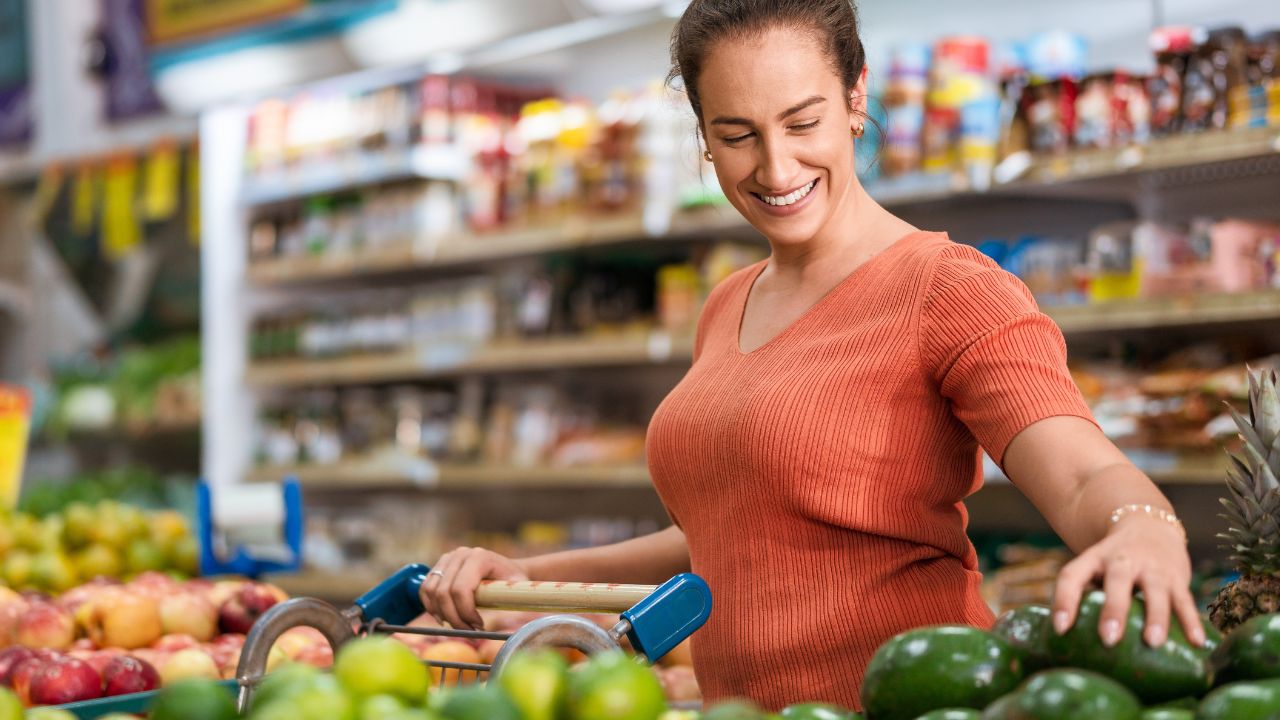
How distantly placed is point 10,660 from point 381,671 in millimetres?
1105

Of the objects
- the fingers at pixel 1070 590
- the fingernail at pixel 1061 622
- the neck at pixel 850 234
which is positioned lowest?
the fingernail at pixel 1061 622

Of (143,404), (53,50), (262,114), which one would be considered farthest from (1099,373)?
(53,50)

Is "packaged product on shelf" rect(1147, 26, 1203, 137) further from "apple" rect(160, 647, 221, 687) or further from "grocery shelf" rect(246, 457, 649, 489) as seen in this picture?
"apple" rect(160, 647, 221, 687)

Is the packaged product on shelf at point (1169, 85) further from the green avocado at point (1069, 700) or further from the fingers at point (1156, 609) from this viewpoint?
the green avocado at point (1069, 700)

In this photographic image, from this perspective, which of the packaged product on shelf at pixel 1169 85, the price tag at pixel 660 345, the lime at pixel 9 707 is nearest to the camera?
the lime at pixel 9 707

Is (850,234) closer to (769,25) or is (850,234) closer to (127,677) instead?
(769,25)

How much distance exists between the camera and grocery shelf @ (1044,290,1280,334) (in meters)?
2.70

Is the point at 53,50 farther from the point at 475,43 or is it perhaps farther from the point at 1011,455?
the point at 1011,455

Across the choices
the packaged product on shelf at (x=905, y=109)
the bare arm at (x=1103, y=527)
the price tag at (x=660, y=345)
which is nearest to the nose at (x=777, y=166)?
the bare arm at (x=1103, y=527)

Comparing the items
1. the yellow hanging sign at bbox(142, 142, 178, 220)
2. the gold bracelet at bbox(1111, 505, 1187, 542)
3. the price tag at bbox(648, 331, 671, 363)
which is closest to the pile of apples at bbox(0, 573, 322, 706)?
the gold bracelet at bbox(1111, 505, 1187, 542)

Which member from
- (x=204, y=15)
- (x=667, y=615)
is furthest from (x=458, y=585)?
(x=204, y=15)

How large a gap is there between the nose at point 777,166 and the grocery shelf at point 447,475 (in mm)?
2320

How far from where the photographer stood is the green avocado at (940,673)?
108 centimetres

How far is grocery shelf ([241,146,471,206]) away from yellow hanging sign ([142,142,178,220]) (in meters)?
0.51
